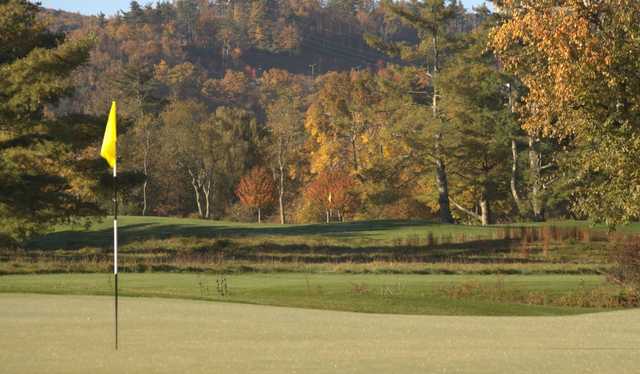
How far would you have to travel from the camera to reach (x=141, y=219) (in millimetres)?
61938

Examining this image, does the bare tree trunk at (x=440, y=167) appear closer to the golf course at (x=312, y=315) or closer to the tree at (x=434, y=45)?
the tree at (x=434, y=45)

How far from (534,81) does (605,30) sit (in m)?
2.04

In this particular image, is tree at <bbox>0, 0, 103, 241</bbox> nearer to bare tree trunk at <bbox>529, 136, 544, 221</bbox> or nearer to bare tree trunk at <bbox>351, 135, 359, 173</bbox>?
bare tree trunk at <bbox>529, 136, 544, 221</bbox>

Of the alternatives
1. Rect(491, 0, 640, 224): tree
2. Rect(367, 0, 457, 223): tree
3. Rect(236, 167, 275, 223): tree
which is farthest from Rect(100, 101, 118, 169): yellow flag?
Rect(236, 167, 275, 223): tree

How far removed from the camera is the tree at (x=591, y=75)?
23828 millimetres

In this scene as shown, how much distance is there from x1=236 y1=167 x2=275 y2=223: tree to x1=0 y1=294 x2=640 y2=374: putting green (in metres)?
74.6

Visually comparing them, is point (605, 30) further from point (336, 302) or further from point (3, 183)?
point (3, 183)

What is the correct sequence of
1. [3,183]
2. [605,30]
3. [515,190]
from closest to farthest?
[605,30] → [3,183] → [515,190]

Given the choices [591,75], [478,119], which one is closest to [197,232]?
[478,119]

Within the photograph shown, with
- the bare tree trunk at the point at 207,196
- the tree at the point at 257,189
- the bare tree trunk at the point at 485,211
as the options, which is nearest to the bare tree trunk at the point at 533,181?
the bare tree trunk at the point at 485,211

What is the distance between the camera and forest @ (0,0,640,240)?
24.8m

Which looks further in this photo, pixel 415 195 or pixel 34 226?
pixel 415 195

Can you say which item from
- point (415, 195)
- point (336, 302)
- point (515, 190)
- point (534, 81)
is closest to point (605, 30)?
point (534, 81)

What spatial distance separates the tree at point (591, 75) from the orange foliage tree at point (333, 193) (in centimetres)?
6395
